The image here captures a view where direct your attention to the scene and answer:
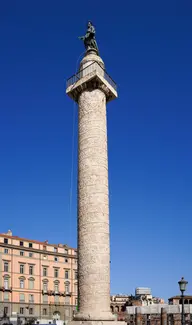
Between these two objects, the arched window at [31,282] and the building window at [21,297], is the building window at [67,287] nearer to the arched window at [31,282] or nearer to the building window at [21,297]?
the arched window at [31,282]

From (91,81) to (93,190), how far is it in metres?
4.88

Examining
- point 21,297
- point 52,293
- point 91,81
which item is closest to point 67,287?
point 52,293

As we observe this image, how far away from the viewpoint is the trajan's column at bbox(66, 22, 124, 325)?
46.2 ft

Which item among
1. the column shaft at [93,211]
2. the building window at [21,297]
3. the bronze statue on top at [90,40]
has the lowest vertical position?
the building window at [21,297]

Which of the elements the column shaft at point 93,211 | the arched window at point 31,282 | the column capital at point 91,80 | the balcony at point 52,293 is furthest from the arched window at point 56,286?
the column shaft at point 93,211

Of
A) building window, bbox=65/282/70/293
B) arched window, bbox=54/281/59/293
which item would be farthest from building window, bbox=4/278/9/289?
building window, bbox=65/282/70/293

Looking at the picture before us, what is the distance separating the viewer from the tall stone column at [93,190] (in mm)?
14094

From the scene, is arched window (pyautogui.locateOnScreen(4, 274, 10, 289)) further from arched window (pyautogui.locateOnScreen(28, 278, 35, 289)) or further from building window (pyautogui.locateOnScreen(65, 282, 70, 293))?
building window (pyautogui.locateOnScreen(65, 282, 70, 293))

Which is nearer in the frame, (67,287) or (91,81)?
(91,81)

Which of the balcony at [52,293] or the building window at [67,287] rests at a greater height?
the building window at [67,287]

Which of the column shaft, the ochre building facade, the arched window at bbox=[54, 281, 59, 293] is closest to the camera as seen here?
the column shaft

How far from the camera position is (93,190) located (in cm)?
1516

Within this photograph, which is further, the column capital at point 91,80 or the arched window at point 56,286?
the arched window at point 56,286

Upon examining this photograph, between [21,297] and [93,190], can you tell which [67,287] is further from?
[93,190]
